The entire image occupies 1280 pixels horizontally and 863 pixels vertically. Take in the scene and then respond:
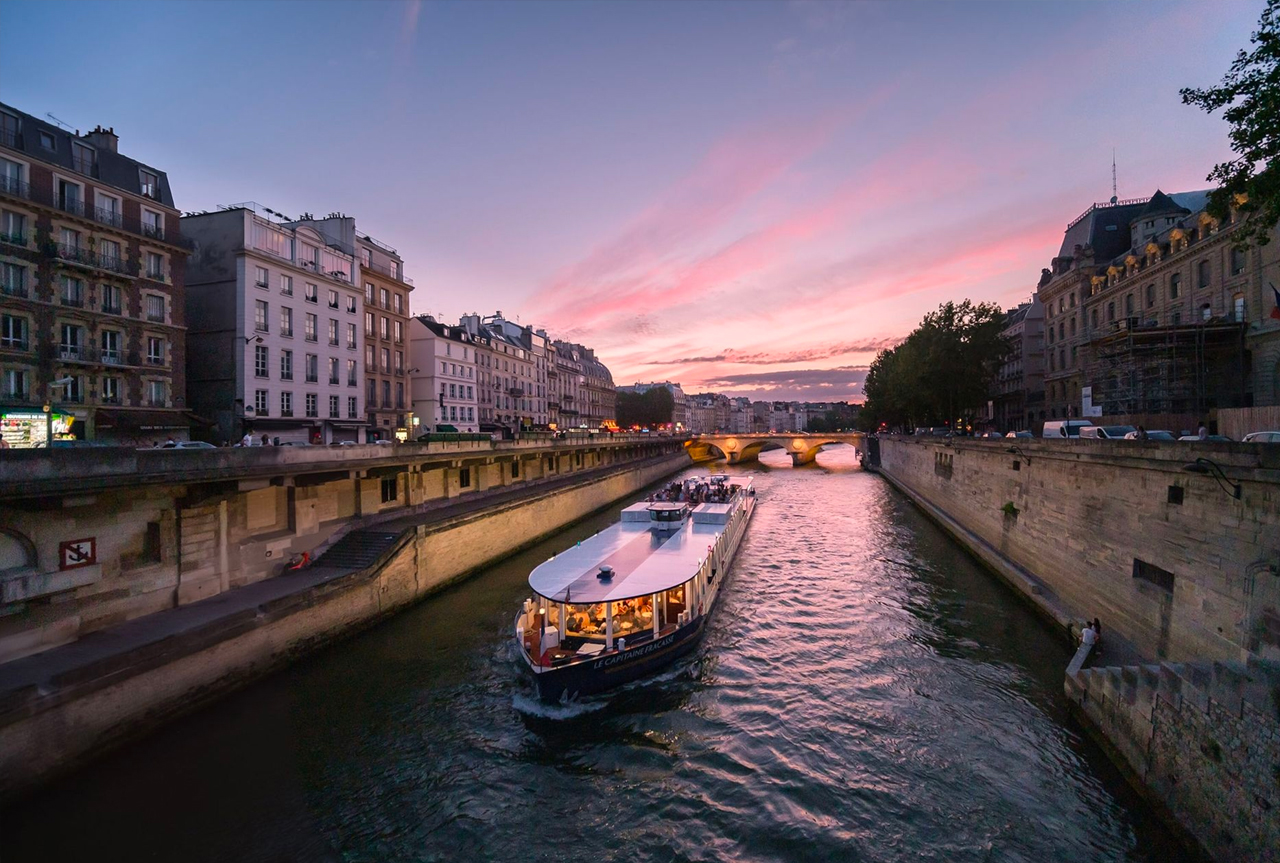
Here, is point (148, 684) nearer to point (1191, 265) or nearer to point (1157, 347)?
point (1157, 347)

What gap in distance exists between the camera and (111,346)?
1102 inches

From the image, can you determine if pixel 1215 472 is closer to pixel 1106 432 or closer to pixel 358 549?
pixel 1106 432

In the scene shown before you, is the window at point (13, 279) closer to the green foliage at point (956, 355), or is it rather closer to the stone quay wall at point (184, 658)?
the stone quay wall at point (184, 658)

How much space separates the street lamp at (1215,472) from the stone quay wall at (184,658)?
23.5 m

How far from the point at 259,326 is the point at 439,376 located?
21.4m

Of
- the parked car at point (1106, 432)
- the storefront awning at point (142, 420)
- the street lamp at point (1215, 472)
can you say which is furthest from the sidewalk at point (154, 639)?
the parked car at point (1106, 432)

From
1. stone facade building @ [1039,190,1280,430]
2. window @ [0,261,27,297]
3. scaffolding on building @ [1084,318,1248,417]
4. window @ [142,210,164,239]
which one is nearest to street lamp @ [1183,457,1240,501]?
stone facade building @ [1039,190,1280,430]

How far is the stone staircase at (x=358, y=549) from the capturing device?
22.1m

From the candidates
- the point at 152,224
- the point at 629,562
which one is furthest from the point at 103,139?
the point at 629,562

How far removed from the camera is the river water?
34.2 ft

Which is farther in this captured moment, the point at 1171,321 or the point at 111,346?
the point at 1171,321

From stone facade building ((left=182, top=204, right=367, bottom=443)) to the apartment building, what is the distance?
13895mm

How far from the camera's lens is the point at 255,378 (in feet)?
111

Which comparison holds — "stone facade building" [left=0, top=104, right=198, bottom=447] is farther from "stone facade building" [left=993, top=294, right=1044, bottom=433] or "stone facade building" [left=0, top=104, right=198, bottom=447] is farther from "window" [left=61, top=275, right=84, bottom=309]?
"stone facade building" [left=993, top=294, right=1044, bottom=433]
